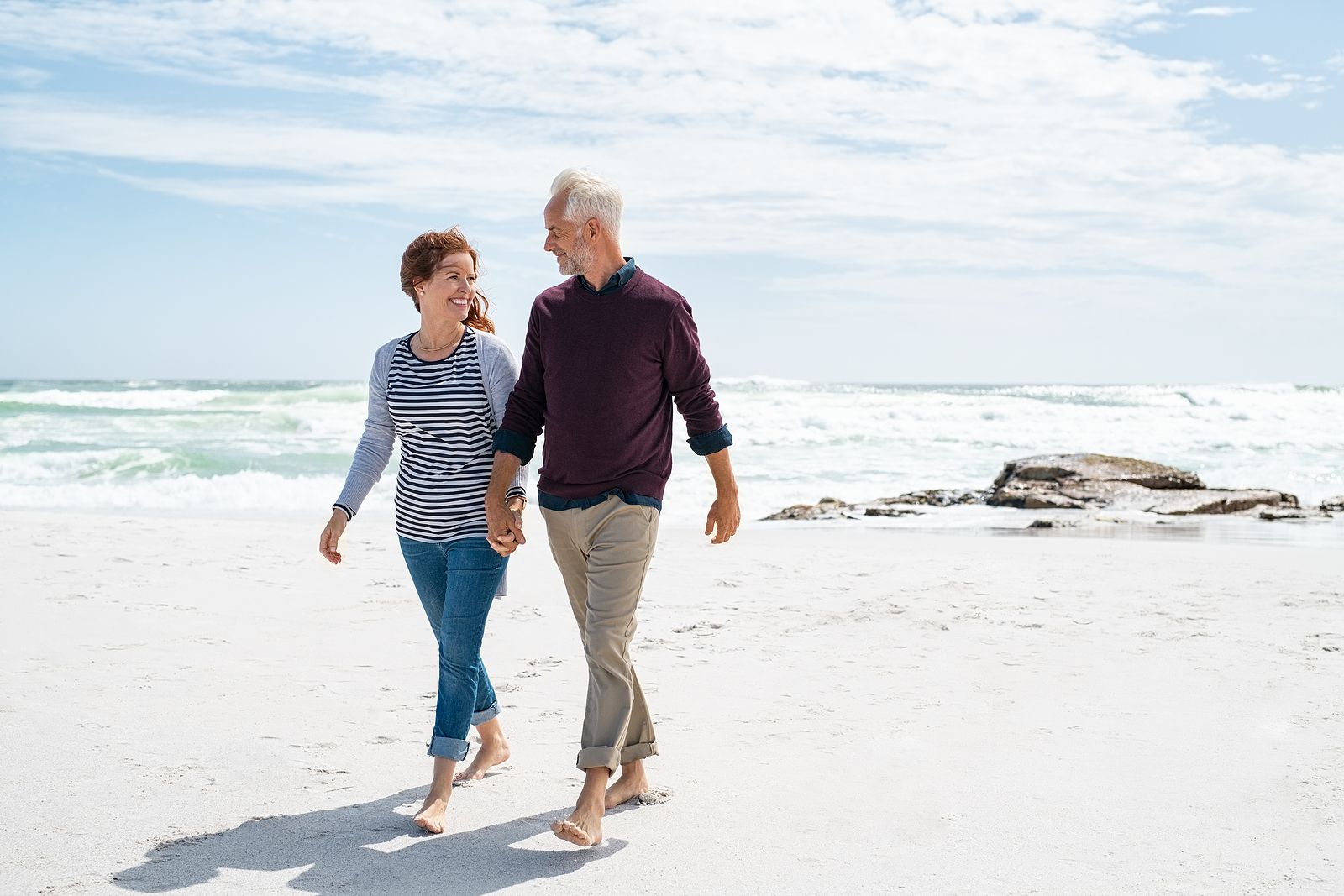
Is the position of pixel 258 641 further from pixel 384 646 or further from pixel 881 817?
pixel 881 817

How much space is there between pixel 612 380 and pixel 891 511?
10242 mm

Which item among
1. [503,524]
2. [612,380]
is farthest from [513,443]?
[612,380]

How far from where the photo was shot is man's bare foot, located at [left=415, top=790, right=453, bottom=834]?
3.25 m

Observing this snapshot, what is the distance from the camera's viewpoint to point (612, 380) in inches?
127

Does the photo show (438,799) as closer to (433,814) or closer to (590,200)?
(433,814)

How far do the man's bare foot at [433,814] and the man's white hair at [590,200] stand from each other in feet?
5.70

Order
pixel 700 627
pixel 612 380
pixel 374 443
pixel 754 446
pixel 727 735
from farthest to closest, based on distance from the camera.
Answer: pixel 754 446, pixel 700 627, pixel 727 735, pixel 374 443, pixel 612 380

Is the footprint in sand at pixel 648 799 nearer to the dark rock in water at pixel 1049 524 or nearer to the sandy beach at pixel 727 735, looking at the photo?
the sandy beach at pixel 727 735

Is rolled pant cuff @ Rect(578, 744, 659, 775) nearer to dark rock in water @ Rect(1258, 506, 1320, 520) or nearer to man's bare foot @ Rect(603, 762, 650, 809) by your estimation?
man's bare foot @ Rect(603, 762, 650, 809)

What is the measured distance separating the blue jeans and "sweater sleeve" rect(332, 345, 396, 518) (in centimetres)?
33

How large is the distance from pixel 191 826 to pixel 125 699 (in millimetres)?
1504

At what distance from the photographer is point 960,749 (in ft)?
13.4

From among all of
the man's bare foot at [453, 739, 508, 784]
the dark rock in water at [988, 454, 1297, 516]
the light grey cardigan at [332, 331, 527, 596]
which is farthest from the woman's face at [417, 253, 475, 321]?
the dark rock in water at [988, 454, 1297, 516]

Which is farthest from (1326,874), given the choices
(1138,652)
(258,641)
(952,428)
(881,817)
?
(952,428)
